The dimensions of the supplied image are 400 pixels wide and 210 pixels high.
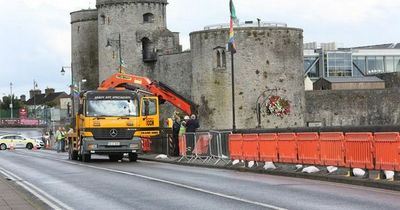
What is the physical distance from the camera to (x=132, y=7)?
255 ft

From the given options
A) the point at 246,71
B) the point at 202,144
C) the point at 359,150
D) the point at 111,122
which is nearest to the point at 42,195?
the point at 359,150

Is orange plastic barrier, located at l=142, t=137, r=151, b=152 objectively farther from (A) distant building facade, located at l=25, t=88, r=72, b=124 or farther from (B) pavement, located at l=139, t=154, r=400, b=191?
(A) distant building facade, located at l=25, t=88, r=72, b=124

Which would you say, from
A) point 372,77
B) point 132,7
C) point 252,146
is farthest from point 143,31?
point 252,146

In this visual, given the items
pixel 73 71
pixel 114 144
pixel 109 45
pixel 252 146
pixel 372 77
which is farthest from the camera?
pixel 372 77

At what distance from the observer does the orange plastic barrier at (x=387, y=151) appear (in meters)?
17.7

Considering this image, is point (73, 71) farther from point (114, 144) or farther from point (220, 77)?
point (114, 144)

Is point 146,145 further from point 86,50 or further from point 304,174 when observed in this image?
point 86,50

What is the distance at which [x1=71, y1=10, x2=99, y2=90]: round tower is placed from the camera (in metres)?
91.4

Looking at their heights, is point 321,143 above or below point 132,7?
below

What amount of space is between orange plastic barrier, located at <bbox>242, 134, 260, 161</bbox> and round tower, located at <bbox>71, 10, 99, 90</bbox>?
66.0 m

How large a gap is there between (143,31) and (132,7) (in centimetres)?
263

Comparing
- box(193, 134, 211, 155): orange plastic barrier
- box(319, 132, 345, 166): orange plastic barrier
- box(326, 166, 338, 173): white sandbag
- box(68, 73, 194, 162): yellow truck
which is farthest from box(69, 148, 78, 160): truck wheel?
box(326, 166, 338, 173): white sandbag

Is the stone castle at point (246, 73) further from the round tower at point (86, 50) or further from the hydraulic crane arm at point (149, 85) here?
the round tower at point (86, 50)

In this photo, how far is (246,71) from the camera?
63875 millimetres
